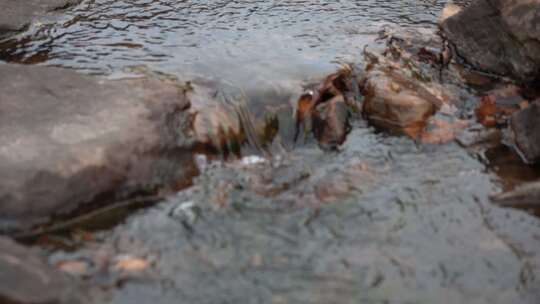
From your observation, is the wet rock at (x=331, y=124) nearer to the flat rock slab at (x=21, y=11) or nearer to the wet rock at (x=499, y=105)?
the wet rock at (x=499, y=105)

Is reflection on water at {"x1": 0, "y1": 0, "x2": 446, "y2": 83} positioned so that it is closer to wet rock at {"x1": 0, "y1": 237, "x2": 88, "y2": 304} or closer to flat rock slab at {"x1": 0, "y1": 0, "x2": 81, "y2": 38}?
flat rock slab at {"x1": 0, "y1": 0, "x2": 81, "y2": 38}

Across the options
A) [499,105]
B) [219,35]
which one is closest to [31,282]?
[219,35]

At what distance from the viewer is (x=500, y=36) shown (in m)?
6.34

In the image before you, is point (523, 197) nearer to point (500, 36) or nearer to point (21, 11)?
point (500, 36)

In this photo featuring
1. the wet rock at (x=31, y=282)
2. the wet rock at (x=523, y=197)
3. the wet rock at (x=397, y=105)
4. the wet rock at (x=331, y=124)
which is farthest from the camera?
the wet rock at (x=397, y=105)

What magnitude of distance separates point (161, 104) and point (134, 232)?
4.22ft

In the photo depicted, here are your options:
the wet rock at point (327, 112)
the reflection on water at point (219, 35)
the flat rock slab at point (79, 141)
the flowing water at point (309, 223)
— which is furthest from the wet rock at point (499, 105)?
the flat rock slab at point (79, 141)

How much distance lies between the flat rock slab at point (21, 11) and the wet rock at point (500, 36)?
446 cm

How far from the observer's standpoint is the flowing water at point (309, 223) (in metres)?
3.77

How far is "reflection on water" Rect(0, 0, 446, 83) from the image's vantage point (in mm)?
6082

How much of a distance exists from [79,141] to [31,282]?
1426mm

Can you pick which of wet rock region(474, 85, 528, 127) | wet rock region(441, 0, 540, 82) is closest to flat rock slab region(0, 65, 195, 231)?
wet rock region(474, 85, 528, 127)

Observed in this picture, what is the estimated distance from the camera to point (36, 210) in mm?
4121

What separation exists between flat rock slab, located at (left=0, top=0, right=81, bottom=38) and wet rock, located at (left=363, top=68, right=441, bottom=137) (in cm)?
378
